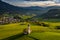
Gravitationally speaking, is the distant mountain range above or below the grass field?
above

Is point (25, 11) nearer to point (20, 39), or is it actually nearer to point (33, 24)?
point (33, 24)

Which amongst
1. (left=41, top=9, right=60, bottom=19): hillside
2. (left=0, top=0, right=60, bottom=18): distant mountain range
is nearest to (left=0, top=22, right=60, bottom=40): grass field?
(left=41, top=9, right=60, bottom=19): hillside

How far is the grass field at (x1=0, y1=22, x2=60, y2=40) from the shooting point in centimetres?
499

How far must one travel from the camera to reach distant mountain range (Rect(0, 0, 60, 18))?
5.64 m

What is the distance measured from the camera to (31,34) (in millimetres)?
5098

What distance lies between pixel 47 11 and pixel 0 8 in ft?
4.41

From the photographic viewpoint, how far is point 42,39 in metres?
4.92

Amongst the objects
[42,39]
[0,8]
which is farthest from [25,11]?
[42,39]

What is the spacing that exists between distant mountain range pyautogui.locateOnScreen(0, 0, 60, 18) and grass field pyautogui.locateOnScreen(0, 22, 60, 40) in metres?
0.43

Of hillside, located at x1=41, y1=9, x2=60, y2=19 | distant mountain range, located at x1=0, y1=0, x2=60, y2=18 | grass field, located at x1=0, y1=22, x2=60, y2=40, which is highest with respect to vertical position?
distant mountain range, located at x1=0, y1=0, x2=60, y2=18

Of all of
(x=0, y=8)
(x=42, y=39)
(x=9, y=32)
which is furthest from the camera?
(x=0, y=8)

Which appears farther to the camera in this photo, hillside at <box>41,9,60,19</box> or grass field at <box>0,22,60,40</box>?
hillside at <box>41,9,60,19</box>

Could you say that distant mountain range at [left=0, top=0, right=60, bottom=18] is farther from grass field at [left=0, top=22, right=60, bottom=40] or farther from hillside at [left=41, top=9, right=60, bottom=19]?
grass field at [left=0, top=22, right=60, bottom=40]

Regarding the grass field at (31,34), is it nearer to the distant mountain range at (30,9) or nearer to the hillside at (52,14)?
the hillside at (52,14)
